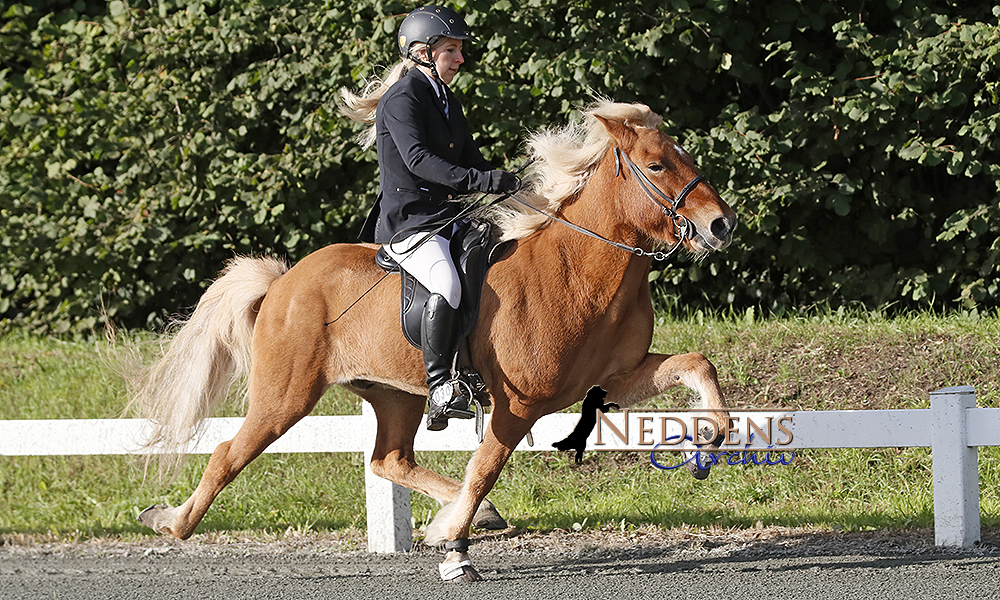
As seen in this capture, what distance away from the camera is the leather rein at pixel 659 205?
446 cm

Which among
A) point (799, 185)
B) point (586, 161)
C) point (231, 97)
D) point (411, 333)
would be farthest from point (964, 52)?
point (231, 97)

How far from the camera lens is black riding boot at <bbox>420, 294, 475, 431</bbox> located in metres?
4.70

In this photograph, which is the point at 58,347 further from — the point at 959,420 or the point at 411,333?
the point at 959,420

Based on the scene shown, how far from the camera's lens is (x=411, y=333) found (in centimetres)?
488

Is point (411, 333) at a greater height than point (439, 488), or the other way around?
point (411, 333)

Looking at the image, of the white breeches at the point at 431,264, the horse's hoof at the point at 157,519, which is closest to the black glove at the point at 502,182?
the white breeches at the point at 431,264

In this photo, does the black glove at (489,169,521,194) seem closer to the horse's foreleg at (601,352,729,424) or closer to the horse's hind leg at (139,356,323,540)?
→ the horse's foreleg at (601,352,729,424)

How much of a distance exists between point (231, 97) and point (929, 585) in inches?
300

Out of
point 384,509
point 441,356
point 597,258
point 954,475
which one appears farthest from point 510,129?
point 954,475

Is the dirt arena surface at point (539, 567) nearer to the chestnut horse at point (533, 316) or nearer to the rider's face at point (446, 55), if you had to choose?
the chestnut horse at point (533, 316)

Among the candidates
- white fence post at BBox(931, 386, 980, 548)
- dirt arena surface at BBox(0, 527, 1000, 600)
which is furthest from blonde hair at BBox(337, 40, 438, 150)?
white fence post at BBox(931, 386, 980, 548)

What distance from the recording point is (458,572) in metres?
5.00

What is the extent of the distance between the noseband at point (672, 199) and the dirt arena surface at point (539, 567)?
1654 millimetres

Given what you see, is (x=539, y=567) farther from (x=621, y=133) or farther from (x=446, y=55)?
(x=446, y=55)
